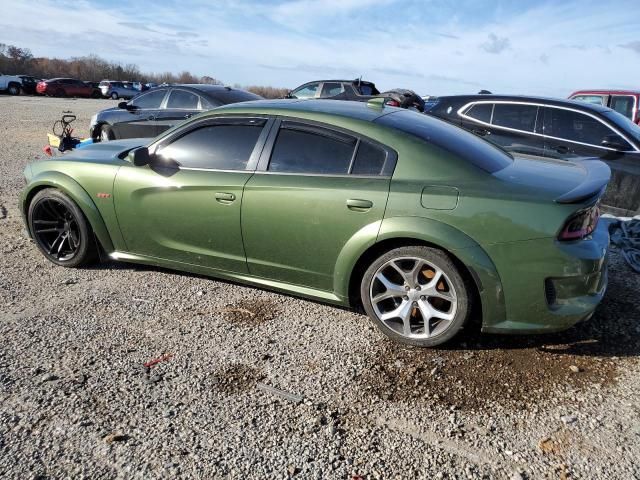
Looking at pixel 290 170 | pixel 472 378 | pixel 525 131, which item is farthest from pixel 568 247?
pixel 525 131

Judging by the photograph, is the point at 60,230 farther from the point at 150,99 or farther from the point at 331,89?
the point at 331,89

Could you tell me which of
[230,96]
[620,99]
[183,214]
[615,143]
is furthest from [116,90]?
[183,214]

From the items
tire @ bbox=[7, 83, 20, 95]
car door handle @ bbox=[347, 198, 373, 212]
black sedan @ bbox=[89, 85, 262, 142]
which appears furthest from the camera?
tire @ bbox=[7, 83, 20, 95]

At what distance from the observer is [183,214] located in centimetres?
380

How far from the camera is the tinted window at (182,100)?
8594 millimetres

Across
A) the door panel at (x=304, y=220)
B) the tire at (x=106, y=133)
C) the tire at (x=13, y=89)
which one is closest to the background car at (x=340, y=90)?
the tire at (x=106, y=133)

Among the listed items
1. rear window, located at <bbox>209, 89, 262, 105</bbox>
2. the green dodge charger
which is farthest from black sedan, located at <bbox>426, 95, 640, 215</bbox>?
rear window, located at <bbox>209, 89, 262, 105</bbox>

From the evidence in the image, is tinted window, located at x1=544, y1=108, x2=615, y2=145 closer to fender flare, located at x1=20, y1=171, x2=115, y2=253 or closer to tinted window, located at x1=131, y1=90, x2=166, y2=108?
fender flare, located at x1=20, y1=171, x2=115, y2=253

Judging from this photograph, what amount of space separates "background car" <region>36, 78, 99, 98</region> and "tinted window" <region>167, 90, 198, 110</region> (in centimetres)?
3642

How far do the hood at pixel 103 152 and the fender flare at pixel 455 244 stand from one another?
2.41 metres

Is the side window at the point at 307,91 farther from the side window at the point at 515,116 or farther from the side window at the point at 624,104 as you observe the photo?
the side window at the point at 515,116

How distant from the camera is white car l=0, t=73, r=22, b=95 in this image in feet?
125

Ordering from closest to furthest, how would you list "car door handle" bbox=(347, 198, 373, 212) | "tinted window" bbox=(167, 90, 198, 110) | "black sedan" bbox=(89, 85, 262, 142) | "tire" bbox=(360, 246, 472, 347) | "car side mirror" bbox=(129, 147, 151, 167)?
1. "tire" bbox=(360, 246, 472, 347)
2. "car door handle" bbox=(347, 198, 373, 212)
3. "car side mirror" bbox=(129, 147, 151, 167)
4. "black sedan" bbox=(89, 85, 262, 142)
5. "tinted window" bbox=(167, 90, 198, 110)

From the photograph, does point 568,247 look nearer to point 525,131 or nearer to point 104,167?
point 104,167
